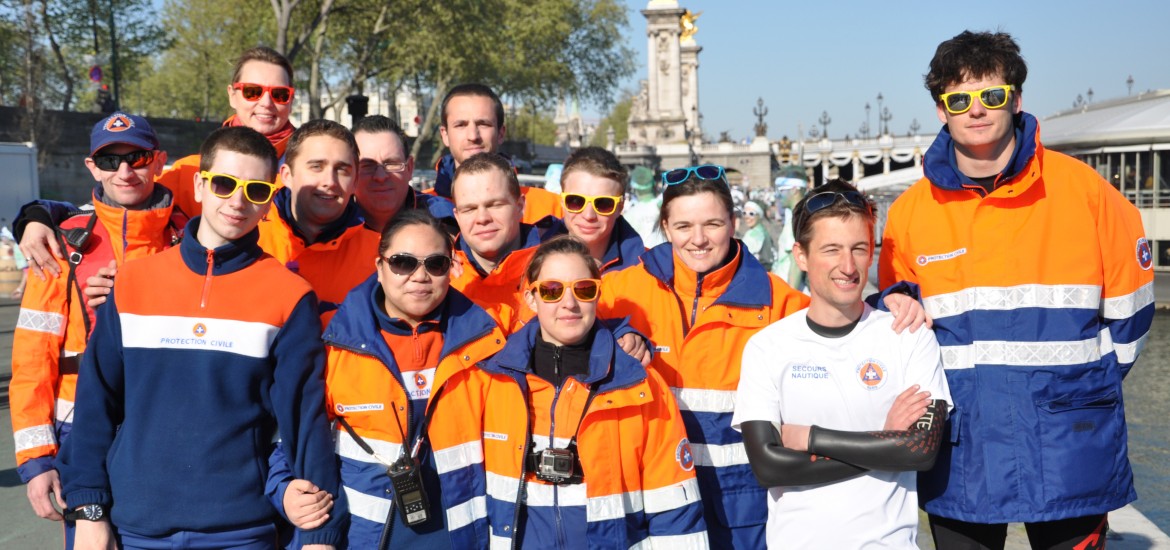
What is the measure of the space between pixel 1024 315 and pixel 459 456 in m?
2.00

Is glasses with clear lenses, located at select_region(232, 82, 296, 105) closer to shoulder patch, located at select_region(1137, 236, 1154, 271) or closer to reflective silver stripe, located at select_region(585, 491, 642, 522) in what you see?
reflective silver stripe, located at select_region(585, 491, 642, 522)

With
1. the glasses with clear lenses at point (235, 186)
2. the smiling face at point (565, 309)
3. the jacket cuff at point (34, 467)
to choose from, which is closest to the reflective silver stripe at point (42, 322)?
the jacket cuff at point (34, 467)

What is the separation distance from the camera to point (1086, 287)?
11.6 ft

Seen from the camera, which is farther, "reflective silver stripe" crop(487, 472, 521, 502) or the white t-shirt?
"reflective silver stripe" crop(487, 472, 521, 502)

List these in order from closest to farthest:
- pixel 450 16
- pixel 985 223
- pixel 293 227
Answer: pixel 985 223 → pixel 293 227 → pixel 450 16

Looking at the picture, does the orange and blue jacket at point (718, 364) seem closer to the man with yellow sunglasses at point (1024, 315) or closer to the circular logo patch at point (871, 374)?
the circular logo patch at point (871, 374)

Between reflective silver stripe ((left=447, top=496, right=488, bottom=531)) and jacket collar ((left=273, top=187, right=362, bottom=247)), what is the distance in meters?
1.33

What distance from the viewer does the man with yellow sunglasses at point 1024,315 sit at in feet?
11.5

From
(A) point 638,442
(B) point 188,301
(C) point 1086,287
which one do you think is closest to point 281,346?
(B) point 188,301

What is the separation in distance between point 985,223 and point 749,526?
139cm

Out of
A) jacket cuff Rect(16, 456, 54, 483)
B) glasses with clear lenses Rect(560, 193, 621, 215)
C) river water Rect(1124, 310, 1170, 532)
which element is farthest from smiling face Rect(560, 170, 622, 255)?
river water Rect(1124, 310, 1170, 532)

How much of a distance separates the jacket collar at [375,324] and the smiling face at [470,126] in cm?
171

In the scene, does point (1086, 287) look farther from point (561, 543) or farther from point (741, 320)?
point (561, 543)

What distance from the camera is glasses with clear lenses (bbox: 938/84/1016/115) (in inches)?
138
